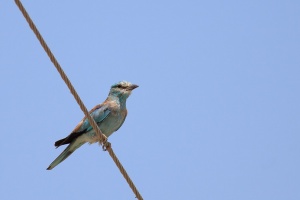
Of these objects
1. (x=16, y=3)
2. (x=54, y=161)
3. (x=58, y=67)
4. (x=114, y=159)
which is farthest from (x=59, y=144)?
(x=16, y=3)

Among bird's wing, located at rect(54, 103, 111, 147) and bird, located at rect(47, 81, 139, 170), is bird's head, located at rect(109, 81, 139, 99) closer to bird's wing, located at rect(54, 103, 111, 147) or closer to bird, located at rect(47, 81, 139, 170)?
bird, located at rect(47, 81, 139, 170)

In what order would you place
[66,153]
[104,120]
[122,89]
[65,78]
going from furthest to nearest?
1. [122,89]
2. [104,120]
3. [66,153]
4. [65,78]

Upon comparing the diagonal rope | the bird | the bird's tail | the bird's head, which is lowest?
the diagonal rope

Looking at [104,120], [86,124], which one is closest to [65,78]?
[86,124]

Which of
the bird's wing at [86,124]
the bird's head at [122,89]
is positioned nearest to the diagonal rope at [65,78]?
the bird's wing at [86,124]

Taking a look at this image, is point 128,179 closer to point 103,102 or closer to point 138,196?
point 138,196

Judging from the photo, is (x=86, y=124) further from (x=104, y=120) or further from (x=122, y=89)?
(x=122, y=89)

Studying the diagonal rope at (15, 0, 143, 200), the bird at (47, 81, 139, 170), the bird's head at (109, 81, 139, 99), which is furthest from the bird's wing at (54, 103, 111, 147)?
the diagonal rope at (15, 0, 143, 200)

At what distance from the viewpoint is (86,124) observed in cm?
766

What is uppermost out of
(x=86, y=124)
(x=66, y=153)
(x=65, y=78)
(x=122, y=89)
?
(x=122, y=89)

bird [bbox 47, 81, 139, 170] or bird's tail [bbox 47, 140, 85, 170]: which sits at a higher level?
bird [bbox 47, 81, 139, 170]

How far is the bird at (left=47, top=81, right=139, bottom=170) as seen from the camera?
7.61 meters

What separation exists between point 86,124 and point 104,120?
12.5 inches

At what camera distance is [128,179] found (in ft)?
17.6
